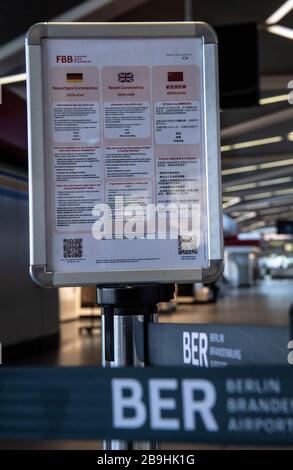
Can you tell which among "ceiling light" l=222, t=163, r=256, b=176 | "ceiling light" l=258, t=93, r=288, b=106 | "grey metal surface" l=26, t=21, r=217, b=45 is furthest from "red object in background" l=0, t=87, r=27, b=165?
"ceiling light" l=222, t=163, r=256, b=176

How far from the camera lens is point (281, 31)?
8625 mm

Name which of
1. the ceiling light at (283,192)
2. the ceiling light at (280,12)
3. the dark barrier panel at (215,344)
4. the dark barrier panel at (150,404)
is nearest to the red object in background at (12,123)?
the ceiling light at (280,12)

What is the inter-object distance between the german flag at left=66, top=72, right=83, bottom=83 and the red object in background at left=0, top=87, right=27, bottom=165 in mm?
7108

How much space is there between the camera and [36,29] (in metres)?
1.65

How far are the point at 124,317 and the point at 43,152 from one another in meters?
0.46

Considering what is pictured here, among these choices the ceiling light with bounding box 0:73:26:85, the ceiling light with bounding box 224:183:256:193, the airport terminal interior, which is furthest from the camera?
the ceiling light with bounding box 224:183:256:193

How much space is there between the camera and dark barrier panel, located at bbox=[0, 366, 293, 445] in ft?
3.48

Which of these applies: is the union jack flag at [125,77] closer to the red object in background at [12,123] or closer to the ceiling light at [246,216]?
the red object in background at [12,123]

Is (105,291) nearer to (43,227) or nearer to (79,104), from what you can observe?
(43,227)

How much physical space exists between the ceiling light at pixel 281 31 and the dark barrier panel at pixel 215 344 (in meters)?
7.58

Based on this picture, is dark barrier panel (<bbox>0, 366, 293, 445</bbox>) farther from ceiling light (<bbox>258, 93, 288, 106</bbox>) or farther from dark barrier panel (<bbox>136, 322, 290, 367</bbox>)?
ceiling light (<bbox>258, 93, 288, 106</bbox>)
